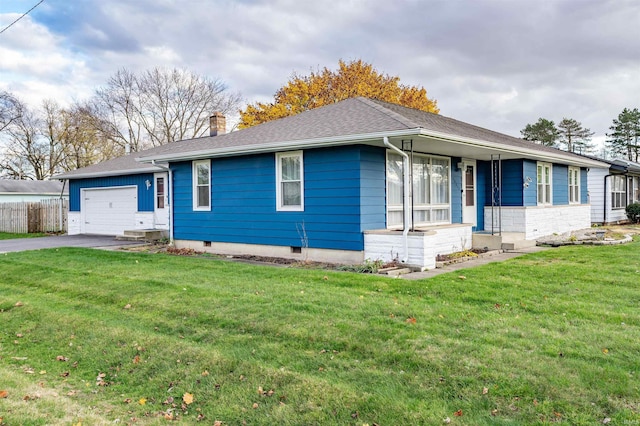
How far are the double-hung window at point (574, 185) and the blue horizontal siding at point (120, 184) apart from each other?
1543cm

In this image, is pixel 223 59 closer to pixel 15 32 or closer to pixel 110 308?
pixel 15 32

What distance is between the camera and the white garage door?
1870cm

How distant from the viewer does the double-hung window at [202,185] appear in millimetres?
13047

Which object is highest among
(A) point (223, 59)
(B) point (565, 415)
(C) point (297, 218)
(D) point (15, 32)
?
(A) point (223, 59)

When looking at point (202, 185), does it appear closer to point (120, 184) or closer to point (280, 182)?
point (280, 182)

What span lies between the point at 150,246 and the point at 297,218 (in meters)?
6.15

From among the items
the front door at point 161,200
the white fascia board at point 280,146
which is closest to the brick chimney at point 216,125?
the front door at point 161,200

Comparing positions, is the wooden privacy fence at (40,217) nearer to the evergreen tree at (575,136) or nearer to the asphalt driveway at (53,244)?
the asphalt driveway at (53,244)

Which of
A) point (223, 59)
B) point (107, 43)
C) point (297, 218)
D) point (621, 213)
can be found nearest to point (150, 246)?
point (297, 218)

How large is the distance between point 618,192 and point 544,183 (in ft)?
36.4

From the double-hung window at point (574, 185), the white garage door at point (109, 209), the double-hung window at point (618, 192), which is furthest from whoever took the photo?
the double-hung window at point (618, 192)

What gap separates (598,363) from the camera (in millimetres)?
4062

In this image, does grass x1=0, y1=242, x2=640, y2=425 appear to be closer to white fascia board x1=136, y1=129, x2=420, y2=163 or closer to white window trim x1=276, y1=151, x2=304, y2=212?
white fascia board x1=136, y1=129, x2=420, y2=163

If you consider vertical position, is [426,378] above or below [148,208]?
below
